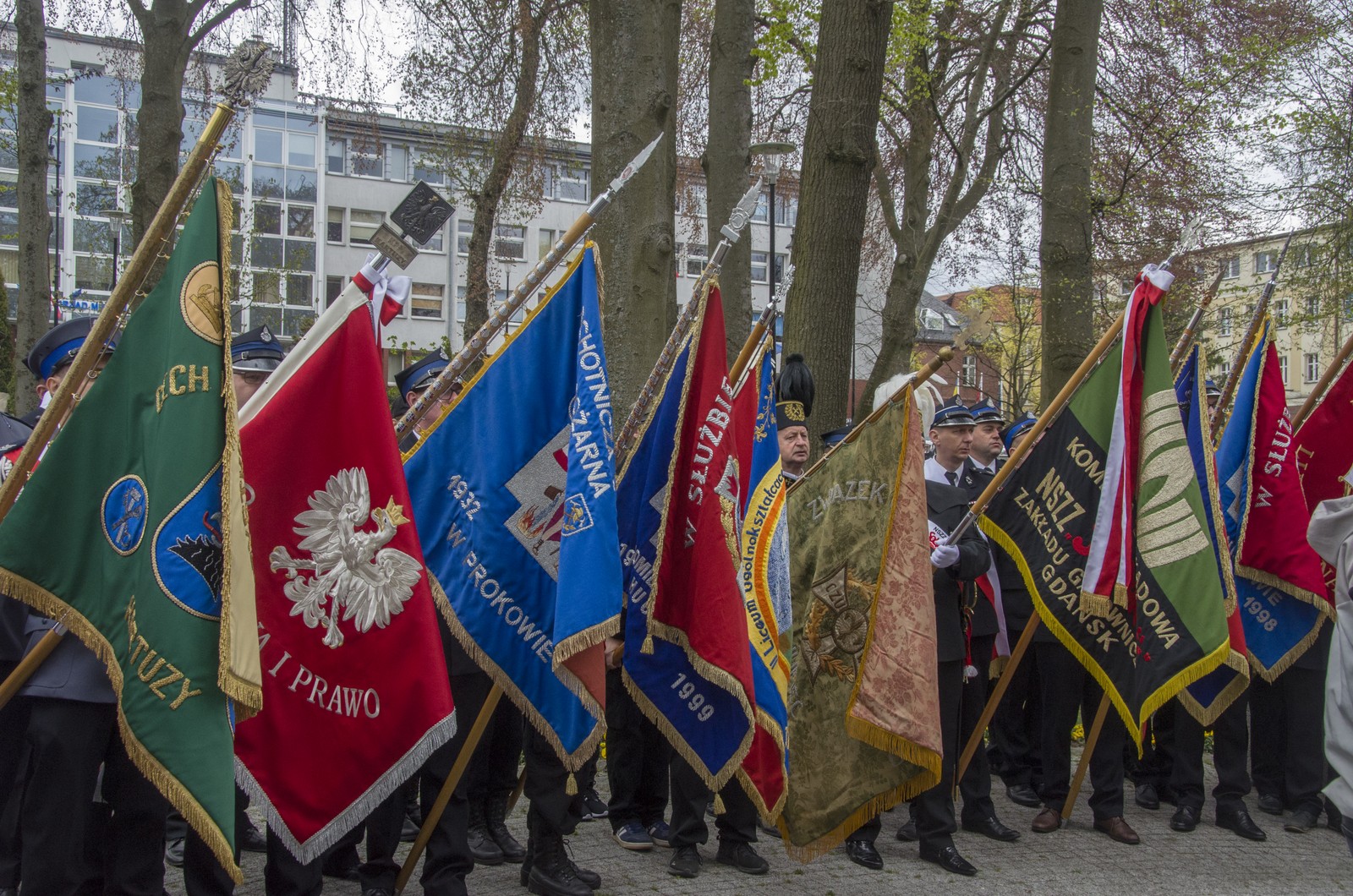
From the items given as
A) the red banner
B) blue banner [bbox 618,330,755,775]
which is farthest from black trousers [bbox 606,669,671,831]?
the red banner

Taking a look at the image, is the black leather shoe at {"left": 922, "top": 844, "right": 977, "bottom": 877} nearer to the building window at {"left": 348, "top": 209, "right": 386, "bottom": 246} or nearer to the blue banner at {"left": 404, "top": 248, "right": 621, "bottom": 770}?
the blue banner at {"left": 404, "top": 248, "right": 621, "bottom": 770}

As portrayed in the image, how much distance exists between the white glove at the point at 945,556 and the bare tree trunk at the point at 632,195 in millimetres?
2289

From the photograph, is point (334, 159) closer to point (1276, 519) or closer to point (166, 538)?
point (1276, 519)

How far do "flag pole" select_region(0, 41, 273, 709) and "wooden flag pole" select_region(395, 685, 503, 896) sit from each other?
1465 millimetres

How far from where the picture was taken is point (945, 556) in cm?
567

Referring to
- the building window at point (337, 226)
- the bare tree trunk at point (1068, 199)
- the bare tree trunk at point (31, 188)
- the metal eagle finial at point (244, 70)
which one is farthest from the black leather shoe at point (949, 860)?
the building window at point (337, 226)

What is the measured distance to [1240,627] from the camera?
6.14 m

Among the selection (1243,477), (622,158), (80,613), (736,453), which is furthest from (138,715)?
(1243,477)

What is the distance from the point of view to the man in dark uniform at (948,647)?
565cm

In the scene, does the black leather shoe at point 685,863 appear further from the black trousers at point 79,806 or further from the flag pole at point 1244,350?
the flag pole at point 1244,350

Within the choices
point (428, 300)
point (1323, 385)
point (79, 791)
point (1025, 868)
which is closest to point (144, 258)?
point (79, 791)

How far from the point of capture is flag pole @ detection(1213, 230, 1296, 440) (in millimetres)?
6977

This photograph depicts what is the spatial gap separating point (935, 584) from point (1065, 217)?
16.9 ft

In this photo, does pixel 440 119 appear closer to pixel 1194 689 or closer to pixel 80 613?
pixel 1194 689
